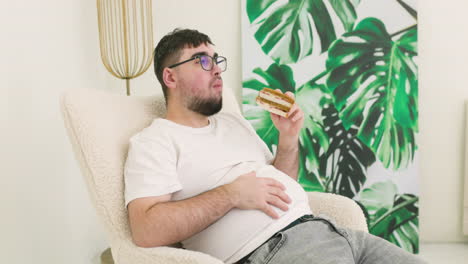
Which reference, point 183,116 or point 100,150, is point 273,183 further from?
point 100,150

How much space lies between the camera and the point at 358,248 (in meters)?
1.20

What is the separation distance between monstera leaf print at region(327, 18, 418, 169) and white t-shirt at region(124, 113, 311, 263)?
42.3 inches

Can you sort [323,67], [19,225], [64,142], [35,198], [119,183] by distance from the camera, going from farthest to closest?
[323,67]
[64,142]
[35,198]
[19,225]
[119,183]

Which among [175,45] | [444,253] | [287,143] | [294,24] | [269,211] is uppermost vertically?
[294,24]

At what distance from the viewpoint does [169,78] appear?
1.44 m

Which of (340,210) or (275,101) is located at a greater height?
(275,101)

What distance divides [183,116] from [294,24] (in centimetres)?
116

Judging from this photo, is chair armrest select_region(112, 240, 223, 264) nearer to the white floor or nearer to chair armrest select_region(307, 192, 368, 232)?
chair armrest select_region(307, 192, 368, 232)

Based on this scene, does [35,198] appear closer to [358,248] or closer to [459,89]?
[358,248]

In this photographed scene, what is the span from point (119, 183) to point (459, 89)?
2001mm

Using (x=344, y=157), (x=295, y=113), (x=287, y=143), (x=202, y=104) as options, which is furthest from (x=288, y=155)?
(x=344, y=157)

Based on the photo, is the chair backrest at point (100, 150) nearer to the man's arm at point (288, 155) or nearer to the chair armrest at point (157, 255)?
the chair armrest at point (157, 255)

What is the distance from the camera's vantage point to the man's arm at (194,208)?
107 centimetres

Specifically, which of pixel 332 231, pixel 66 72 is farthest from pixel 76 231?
pixel 332 231
